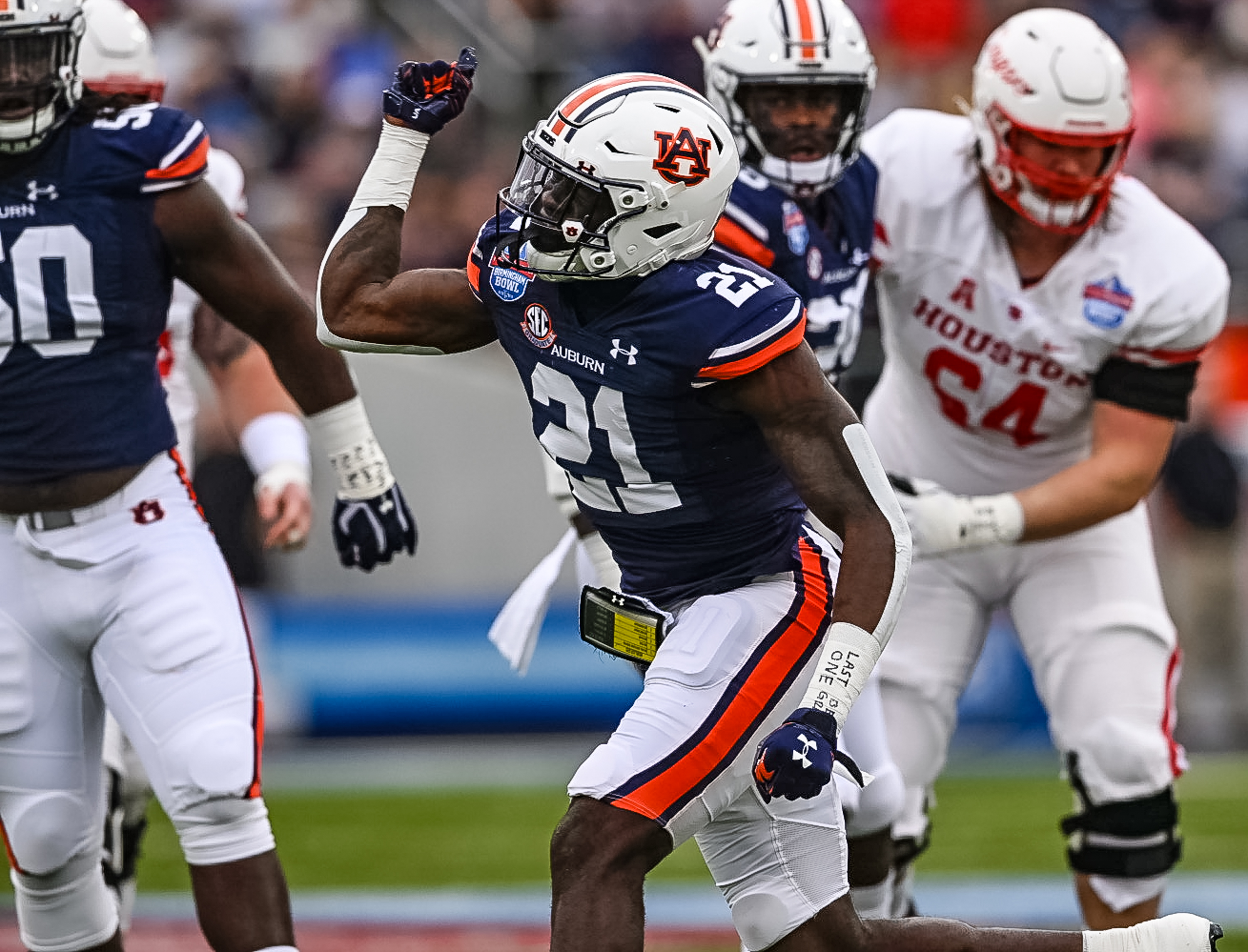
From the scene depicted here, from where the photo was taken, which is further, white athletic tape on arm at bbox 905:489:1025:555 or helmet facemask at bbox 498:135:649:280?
white athletic tape on arm at bbox 905:489:1025:555

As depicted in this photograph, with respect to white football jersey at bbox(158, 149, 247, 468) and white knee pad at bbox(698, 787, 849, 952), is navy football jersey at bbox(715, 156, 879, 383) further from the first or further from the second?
white football jersey at bbox(158, 149, 247, 468)

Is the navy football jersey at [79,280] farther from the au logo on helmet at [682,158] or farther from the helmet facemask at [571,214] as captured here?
the au logo on helmet at [682,158]

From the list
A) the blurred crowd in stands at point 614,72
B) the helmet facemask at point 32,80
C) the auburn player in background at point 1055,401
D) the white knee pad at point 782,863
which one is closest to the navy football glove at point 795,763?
the white knee pad at point 782,863

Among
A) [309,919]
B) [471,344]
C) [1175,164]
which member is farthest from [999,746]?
[471,344]

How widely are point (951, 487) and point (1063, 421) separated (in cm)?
33

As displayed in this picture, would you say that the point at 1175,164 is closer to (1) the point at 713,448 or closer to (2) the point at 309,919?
(2) the point at 309,919

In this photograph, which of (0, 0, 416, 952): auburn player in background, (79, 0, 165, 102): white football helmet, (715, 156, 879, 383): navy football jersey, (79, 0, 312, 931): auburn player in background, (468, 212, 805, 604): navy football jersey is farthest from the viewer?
(79, 0, 165, 102): white football helmet

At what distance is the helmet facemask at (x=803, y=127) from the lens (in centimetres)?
448

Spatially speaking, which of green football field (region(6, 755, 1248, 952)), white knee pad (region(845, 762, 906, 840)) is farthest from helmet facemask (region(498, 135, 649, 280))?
green football field (region(6, 755, 1248, 952))

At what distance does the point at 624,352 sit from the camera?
3580mm

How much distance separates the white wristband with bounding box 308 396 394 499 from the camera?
423 centimetres

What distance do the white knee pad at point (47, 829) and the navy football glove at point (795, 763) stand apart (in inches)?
55.3

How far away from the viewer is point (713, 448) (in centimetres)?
365

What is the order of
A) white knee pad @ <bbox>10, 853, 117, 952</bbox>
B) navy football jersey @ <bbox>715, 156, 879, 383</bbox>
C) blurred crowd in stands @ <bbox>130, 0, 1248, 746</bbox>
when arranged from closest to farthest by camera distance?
1. white knee pad @ <bbox>10, 853, 117, 952</bbox>
2. navy football jersey @ <bbox>715, 156, 879, 383</bbox>
3. blurred crowd in stands @ <bbox>130, 0, 1248, 746</bbox>
